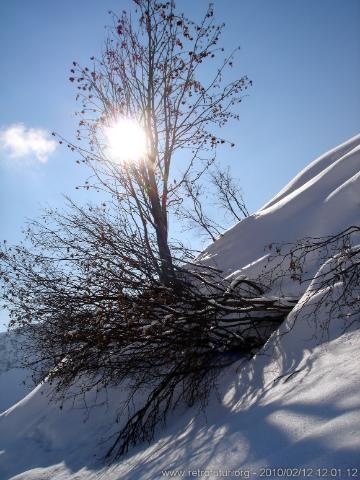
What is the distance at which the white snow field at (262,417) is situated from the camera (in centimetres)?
209

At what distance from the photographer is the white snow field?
2.09 metres


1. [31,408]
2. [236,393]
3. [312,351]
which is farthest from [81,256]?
[31,408]

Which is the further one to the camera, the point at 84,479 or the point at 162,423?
the point at 162,423

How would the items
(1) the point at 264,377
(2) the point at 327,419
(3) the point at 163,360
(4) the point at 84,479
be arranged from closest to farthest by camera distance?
(2) the point at 327,419 < (1) the point at 264,377 < (4) the point at 84,479 < (3) the point at 163,360

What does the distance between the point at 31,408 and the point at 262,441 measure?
6029 mm

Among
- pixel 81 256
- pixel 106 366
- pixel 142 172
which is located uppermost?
pixel 142 172

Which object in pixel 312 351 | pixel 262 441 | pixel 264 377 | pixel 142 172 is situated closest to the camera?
pixel 262 441

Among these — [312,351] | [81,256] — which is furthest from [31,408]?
[312,351]

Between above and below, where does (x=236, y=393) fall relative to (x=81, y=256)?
below

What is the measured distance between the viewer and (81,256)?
16.8 ft

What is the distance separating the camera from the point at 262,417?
107 inches

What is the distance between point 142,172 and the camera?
7.59 m

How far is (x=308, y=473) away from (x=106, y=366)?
320cm

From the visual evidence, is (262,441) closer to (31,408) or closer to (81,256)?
(81,256)
